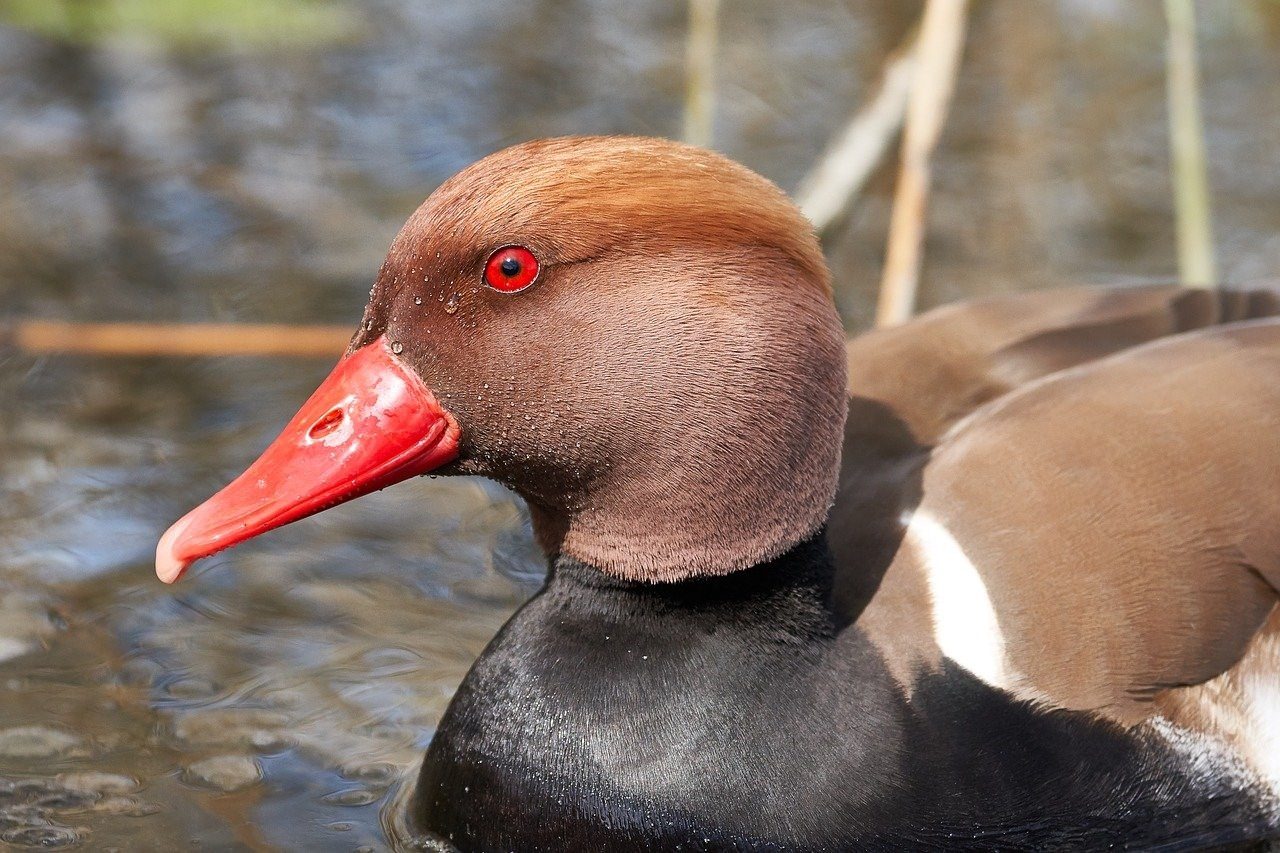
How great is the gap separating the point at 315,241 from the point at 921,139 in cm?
196

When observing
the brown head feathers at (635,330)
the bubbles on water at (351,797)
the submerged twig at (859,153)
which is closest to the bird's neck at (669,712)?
the brown head feathers at (635,330)

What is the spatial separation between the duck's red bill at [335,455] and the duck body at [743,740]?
386 mm

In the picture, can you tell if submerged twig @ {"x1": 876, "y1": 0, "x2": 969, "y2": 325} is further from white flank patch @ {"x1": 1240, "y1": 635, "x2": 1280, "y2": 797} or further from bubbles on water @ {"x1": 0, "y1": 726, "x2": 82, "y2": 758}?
bubbles on water @ {"x1": 0, "y1": 726, "x2": 82, "y2": 758}

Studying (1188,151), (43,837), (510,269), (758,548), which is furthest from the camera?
(1188,151)

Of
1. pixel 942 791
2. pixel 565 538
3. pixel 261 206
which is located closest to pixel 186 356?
pixel 261 206

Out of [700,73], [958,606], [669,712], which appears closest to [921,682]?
[958,606]

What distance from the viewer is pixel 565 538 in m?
3.05

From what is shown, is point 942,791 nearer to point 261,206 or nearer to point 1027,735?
point 1027,735

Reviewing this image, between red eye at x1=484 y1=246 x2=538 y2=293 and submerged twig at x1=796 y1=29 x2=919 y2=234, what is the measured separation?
2265mm

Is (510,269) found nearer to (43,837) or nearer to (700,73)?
(43,837)

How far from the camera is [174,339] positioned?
4.79m

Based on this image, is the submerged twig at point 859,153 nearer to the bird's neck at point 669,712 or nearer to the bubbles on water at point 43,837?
the bird's neck at point 669,712

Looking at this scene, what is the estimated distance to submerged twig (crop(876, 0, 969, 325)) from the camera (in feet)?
14.8

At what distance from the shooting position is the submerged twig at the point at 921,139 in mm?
4504
